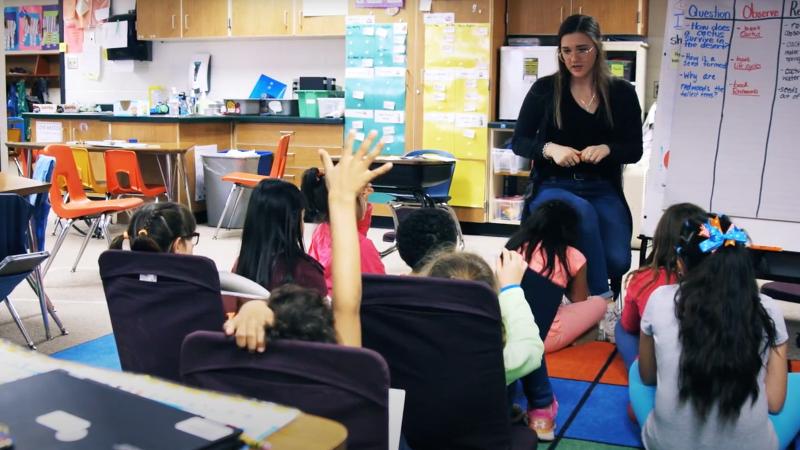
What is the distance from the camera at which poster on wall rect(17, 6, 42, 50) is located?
11336 mm

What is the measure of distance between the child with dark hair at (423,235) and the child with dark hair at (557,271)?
0.45 m

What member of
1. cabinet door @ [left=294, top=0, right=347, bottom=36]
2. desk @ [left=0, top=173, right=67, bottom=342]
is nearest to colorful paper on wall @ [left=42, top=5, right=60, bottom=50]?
cabinet door @ [left=294, top=0, right=347, bottom=36]

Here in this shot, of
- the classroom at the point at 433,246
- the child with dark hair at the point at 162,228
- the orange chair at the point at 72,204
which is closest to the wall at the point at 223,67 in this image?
the classroom at the point at 433,246

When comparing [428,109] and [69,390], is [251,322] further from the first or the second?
[428,109]

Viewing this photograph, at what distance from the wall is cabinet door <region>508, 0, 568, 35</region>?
1.90 m

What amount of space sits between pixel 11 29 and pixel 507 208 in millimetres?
7764

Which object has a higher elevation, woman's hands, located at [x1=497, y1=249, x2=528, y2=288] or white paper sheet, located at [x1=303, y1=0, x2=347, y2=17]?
white paper sheet, located at [x1=303, y1=0, x2=347, y2=17]

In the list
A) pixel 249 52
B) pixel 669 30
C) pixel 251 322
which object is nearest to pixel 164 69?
pixel 249 52

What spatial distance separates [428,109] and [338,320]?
613 cm

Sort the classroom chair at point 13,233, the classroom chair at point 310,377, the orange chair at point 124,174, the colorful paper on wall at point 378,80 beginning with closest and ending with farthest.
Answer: the classroom chair at point 310,377 < the classroom chair at point 13,233 < the orange chair at point 124,174 < the colorful paper on wall at point 378,80

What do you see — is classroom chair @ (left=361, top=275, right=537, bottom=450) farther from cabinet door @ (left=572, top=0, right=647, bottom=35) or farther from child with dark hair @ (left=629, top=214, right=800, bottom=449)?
cabinet door @ (left=572, top=0, right=647, bottom=35)

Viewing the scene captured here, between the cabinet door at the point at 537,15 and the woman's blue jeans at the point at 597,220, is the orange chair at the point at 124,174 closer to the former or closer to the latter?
the cabinet door at the point at 537,15

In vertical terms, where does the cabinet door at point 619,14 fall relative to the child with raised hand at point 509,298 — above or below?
above

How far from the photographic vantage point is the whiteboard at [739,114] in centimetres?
403
